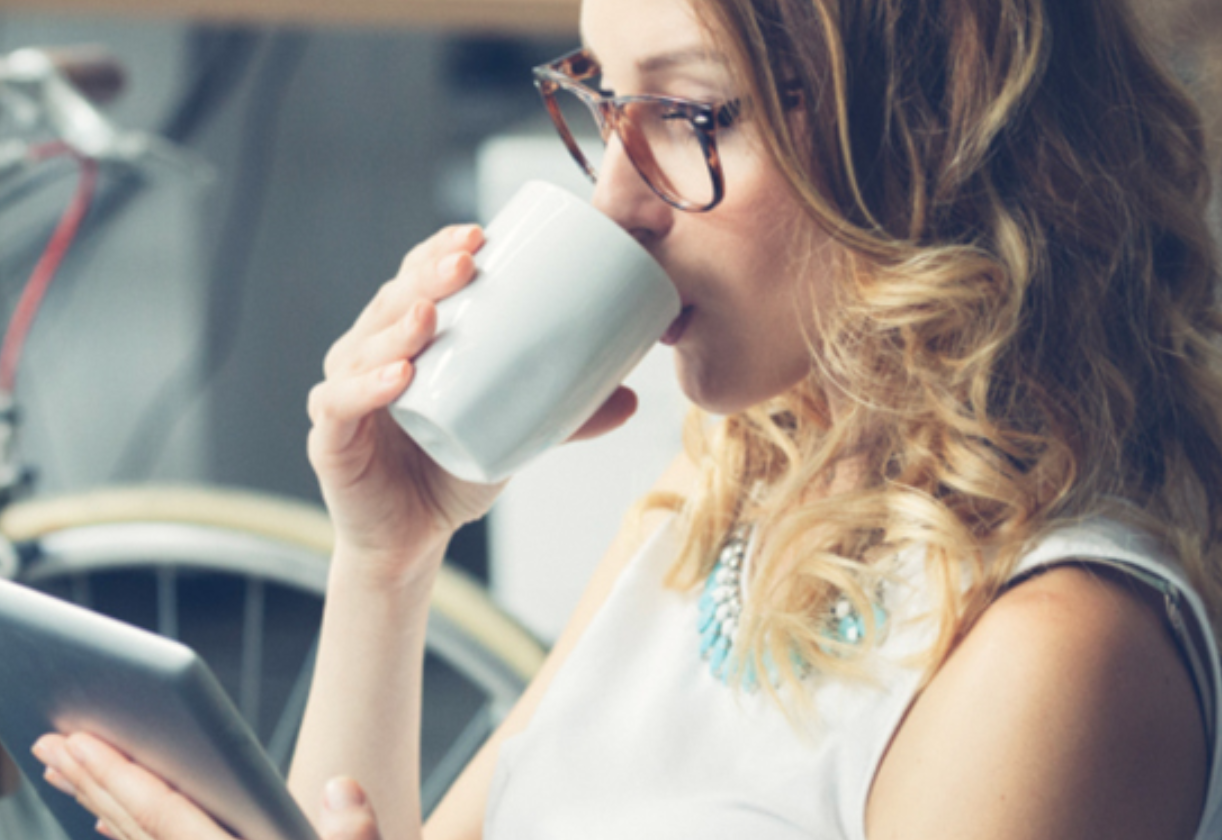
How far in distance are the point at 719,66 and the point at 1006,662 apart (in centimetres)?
28

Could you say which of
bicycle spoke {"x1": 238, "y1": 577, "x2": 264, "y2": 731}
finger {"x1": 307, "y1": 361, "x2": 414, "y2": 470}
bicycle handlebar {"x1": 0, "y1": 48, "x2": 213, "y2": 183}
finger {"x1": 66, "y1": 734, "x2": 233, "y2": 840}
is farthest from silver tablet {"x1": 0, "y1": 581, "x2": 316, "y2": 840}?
bicycle spoke {"x1": 238, "y1": 577, "x2": 264, "y2": 731}

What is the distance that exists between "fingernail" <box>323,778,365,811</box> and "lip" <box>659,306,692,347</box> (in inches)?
9.8

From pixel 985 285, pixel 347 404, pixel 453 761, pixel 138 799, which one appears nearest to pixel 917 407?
pixel 985 285

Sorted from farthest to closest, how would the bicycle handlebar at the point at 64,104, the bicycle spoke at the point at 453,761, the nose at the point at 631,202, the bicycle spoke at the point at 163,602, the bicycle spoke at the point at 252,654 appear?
the bicycle spoke at the point at 163,602 → the bicycle spoke at the point at 252,654 → the bicycle spoke at the point at 453,761 → the bicycle handlebar at the point at 64,104 → the nose at the point at 631,202

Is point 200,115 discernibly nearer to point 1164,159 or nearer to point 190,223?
point 190,223

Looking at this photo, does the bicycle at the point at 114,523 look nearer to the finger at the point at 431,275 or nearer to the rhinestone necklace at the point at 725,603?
the rhinestone necklace at the point at 725,603

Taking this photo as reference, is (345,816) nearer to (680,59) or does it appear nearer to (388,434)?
(388,434)

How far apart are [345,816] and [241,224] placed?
137 cm

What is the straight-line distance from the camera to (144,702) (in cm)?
52

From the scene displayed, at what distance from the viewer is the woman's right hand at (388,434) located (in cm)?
57

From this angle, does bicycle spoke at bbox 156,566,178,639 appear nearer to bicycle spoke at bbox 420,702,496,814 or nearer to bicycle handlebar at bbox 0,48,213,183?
bicycle spoke at bbox 420,702,496,814

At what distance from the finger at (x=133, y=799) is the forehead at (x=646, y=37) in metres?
0.39

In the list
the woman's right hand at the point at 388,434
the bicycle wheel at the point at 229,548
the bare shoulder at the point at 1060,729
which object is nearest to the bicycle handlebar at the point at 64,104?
the bicycle wheel at the point at 229,548

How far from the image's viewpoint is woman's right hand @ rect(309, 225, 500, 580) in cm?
57
